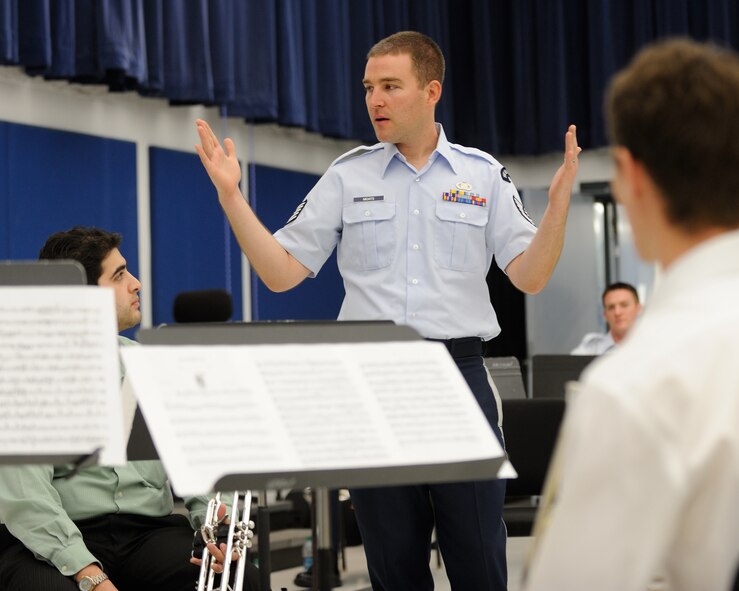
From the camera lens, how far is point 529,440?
396 centimetres

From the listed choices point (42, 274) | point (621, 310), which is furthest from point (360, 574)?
point (42, 274)

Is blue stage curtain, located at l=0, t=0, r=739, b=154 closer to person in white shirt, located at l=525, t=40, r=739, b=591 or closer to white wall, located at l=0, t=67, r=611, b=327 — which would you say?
white wall, located at l=0, t=67, r=611, b=327

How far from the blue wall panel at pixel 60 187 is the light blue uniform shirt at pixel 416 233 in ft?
9.29

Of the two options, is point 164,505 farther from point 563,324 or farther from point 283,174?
point 563,324

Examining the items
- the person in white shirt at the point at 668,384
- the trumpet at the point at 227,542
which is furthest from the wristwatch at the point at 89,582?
the person in white shirt at the point at 668,384

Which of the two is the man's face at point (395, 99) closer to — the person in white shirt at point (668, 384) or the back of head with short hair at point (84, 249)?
the back of head with short hair at point (84, 249)

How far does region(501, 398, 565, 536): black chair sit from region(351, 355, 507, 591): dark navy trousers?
1.27 metres

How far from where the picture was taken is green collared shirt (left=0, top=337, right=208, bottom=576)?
260 cm

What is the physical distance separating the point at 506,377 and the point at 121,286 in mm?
2431

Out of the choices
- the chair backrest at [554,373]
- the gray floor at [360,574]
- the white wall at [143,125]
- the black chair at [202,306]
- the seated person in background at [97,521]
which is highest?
the white wall at [143,125]

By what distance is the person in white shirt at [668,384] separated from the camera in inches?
40.8

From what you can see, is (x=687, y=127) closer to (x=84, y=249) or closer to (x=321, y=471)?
(x=321, y=471)

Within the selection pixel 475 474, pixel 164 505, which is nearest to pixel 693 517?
pixel 475 474

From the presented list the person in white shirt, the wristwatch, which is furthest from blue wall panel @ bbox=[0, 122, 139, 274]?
the person in white shirt
